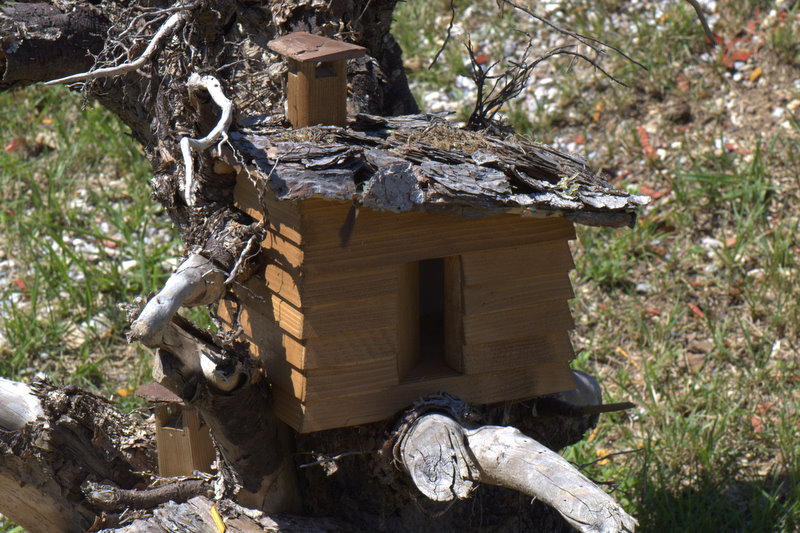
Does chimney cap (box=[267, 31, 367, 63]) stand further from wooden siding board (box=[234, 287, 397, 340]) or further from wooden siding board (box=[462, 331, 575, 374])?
wooden siding board (box=[462, 331, 575, 374])

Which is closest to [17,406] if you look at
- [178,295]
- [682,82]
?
[178,295]

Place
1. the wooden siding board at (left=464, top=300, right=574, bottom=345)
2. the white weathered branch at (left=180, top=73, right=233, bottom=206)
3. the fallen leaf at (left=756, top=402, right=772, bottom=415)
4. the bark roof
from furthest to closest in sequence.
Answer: the fallen leaf at (left=756, top=402, right=772, bottom=415) < the wooden siding board at (left=464, top=300, right=574, bottom=345) < the bark roof < the white weathered branch at (left=180, top=73, right=233, bottom=206)

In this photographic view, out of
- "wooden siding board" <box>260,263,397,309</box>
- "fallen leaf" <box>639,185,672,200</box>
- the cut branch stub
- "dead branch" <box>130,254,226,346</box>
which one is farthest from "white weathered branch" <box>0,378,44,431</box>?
"fallen leaf" <box>639,185,672,200</box>

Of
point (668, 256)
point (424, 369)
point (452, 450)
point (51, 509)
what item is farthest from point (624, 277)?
point (51, 509)

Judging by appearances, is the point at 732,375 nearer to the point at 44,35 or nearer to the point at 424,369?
the point at 424,369

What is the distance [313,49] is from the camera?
7.05 ft

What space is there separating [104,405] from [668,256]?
291 centimetres

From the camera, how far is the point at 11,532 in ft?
10.4

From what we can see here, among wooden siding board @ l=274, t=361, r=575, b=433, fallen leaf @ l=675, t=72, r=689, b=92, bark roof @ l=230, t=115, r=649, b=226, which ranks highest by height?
bark roof @ l=230, t=115, r=649, b=226

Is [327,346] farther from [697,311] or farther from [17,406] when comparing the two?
[697,311]

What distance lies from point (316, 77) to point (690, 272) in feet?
9.12

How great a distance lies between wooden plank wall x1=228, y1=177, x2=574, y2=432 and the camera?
6.87 feet

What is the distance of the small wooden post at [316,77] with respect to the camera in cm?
214

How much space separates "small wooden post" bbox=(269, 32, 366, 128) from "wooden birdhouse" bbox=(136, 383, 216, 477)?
892 millimetres
